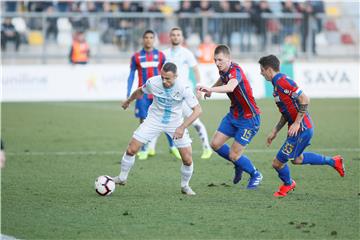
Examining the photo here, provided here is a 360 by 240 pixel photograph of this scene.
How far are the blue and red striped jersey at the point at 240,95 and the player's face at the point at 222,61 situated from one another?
0.08m

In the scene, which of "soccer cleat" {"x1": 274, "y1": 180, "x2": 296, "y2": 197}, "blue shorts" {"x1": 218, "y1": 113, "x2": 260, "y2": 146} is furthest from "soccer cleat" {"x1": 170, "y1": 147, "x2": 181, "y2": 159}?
"soccer cleat" {"x1": 274, "y1": 180, "x2": 296, "y2": 197}

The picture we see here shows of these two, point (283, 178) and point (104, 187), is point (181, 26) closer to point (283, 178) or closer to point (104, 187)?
point (283, 178)

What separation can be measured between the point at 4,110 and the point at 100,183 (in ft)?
42.7

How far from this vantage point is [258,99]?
25.1 metres

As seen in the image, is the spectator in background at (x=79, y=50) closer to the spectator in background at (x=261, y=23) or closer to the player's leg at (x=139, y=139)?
the spectator in background at (x=261, y=23)

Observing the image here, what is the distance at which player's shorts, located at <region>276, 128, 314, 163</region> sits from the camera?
9922 mm

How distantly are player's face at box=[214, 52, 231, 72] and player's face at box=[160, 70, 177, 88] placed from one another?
0.72 meters

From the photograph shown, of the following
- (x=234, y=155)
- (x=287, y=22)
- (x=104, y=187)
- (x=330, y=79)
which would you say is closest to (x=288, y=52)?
(x=287, y=22)

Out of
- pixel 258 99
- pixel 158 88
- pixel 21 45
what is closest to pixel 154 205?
pixel 158 88

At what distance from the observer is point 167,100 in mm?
10000

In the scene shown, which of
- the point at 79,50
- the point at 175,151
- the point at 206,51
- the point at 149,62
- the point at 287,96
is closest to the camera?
the point at 287,96

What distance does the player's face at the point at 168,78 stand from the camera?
969 cm

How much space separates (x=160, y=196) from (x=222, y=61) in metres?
1.88

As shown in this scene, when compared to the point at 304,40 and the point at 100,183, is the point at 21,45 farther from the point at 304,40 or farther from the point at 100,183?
the point at 100,183
